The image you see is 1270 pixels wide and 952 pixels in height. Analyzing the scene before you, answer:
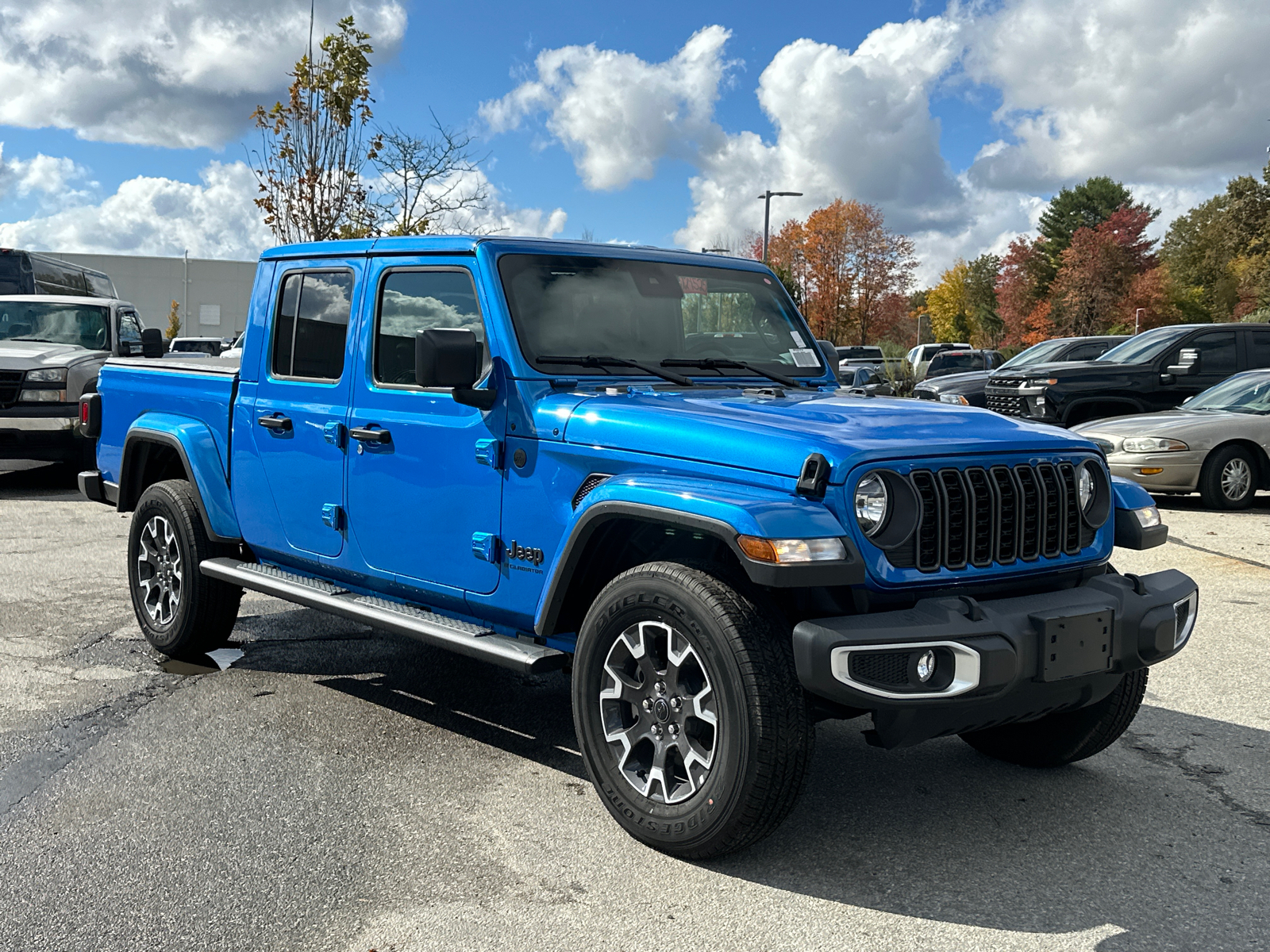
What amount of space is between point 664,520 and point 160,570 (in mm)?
3471

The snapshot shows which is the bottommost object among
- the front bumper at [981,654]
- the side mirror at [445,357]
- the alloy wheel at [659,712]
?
the alloy wheel at [659,712]

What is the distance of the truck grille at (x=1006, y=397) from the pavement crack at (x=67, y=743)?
40.2ft

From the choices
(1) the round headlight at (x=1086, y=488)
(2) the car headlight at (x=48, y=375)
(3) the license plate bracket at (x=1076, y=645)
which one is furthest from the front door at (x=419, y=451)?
(2) the car headlight at (x=48, y=375)

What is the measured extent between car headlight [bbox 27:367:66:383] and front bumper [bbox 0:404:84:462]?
0.84 feet

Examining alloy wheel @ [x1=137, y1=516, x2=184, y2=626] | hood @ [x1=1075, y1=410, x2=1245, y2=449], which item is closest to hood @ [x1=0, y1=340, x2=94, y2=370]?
alloy wheel @ [x1=137, y1=516, x2=184, y2=626]

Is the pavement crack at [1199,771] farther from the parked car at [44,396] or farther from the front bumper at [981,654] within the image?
the parked car at [44,396]

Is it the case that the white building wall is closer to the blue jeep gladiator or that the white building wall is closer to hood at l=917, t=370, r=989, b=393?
hood at l=917, t=370, r=989, b=393

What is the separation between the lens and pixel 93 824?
12.7 ft

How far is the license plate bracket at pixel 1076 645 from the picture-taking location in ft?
11.2

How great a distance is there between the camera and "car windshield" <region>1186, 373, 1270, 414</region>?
1231cm

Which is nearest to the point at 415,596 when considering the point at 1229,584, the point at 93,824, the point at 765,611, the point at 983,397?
the point at 93,824

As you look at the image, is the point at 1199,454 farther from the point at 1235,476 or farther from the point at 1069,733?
the point at 1069,733

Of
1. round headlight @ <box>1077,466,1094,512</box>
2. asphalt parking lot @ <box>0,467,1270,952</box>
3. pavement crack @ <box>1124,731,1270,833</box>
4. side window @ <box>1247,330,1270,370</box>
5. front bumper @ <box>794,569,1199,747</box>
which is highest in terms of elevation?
side window @ <box>1247,330,1270,370</box>

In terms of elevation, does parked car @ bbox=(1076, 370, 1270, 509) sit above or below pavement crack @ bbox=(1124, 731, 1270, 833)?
above
